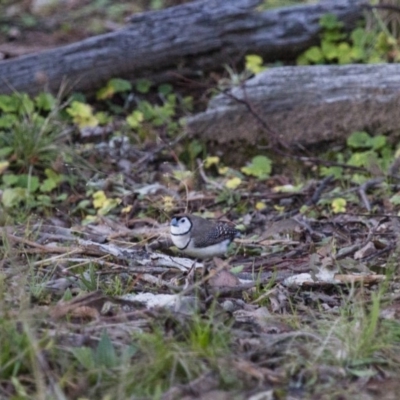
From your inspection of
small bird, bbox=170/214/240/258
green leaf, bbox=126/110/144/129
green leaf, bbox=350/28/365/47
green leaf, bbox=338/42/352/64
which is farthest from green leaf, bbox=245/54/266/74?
small bird, bbox=170/214/240/258

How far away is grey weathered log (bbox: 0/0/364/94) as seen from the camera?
6664mm

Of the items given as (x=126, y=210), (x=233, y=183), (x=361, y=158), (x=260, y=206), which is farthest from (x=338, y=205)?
(x=126, y=210)

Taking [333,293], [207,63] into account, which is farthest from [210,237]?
[207,63]

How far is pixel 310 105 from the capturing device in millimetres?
6047

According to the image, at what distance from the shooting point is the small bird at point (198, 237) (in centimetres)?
441

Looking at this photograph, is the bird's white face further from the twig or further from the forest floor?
the twig

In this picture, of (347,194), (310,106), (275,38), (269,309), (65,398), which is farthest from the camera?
(275,38)

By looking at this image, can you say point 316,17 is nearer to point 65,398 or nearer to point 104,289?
point 104,289

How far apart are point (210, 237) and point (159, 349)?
160 centimetres

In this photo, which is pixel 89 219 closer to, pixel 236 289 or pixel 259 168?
pixel 259 168

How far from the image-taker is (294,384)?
2.88m

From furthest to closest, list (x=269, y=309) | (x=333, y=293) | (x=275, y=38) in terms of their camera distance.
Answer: (x=275, y=38)
(x=333, y=293)
(x=269, y=309)

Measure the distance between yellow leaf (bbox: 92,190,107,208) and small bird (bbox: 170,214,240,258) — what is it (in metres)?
1.22

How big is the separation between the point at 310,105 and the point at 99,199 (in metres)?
1.58
